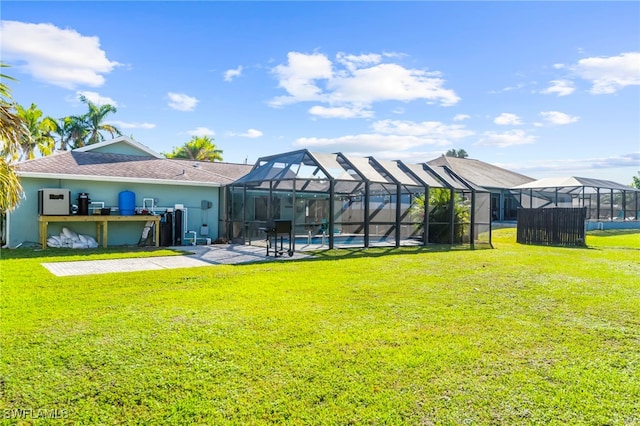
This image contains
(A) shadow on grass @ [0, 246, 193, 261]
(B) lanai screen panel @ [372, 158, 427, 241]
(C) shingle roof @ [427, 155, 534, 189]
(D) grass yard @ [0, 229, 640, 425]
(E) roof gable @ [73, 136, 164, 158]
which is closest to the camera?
(D) grass yard @ [0, 229, 640, 425]

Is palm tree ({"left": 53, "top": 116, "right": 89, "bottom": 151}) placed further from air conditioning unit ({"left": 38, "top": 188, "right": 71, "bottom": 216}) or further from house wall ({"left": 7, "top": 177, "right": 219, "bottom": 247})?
air conditioning unit ({"left": 38, "top": 188, "right": 71, "bottom": 216})

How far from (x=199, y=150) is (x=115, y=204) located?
20.4 metres

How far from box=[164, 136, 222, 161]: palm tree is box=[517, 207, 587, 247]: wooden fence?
79.7 ft

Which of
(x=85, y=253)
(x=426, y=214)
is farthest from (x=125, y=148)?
(x=426, y=214)

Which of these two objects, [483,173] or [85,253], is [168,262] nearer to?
[85,253]

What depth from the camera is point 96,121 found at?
29875 millimetres

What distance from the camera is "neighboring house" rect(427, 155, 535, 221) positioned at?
2625cm

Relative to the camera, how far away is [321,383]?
10.1 ft

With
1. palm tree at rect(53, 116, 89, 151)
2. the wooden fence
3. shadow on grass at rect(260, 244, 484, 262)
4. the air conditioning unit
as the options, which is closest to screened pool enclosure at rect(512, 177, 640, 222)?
the wooden fence

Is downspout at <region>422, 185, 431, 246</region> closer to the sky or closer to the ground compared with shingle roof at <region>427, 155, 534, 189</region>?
closer to the ground

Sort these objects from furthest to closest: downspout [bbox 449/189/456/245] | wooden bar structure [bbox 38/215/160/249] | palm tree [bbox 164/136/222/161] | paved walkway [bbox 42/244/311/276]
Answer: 1. palm tree [bbox 164/136/222/161]
2. downspout [bbox 449/189/456/245]
3. wooden bar structure [bbox 38/215/160/249]
4. paved walkway [bbox 42/244/311/276]

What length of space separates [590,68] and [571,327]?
11.4m

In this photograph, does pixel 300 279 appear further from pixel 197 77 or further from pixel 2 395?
pixel 197 77

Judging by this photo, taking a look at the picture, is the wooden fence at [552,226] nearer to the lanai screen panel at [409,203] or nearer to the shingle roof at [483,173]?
the lanai screen panel at [409,203]
